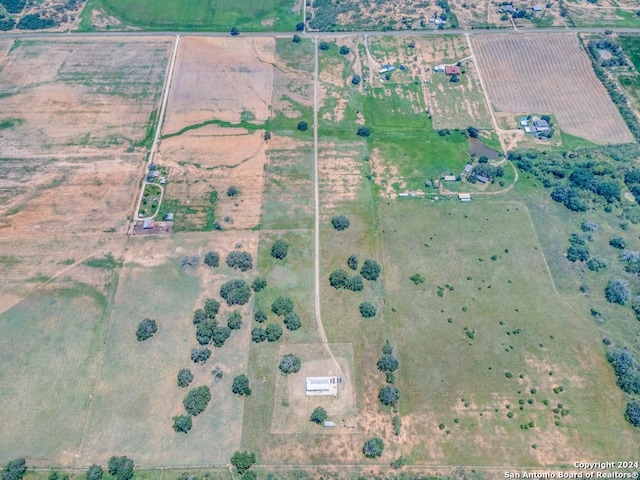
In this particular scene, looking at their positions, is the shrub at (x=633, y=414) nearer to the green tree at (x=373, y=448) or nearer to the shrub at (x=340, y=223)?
the green tree at (x=373, y=448)

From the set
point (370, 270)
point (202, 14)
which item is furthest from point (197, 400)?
point (202, 14)

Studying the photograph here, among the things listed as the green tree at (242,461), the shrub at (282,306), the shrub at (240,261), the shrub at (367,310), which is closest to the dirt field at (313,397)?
the green tree at (242,461)

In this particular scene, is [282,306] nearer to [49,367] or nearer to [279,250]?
[279,250]

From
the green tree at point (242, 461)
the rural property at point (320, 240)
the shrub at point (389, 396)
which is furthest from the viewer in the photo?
the shrub at point (389, 396)

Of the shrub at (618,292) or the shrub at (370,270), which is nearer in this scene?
the shrub at (618,292)

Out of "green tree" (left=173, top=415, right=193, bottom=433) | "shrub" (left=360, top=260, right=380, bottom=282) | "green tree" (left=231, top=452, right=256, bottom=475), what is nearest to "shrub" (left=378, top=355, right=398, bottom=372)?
"shrub" (left=360, top=260, right=380, bottom=282)

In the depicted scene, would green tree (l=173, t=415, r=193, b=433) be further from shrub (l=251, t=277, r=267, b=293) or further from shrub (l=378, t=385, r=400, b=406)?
shrub (l=378, t=385, r=400, b=406)
